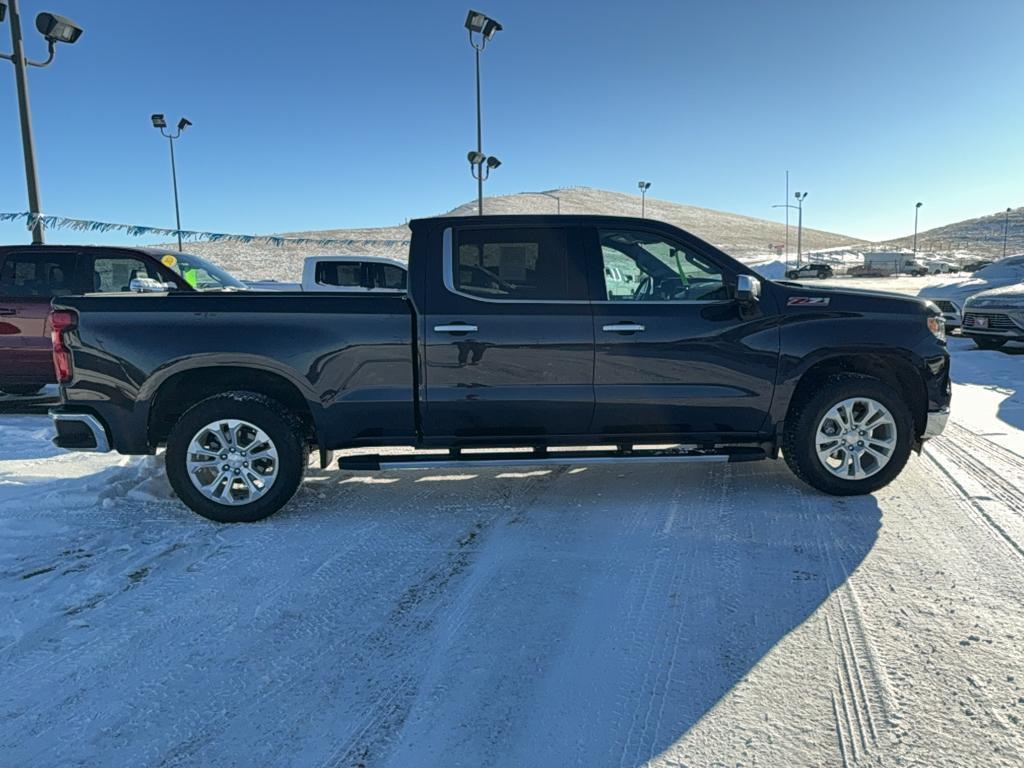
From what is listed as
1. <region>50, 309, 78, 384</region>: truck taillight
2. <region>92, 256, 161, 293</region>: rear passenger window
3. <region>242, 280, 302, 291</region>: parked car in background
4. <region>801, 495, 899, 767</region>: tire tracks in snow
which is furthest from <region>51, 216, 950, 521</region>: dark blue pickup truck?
<region>242, 280, 302, 291</region>: parked car in background

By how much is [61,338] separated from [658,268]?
12.4 feet

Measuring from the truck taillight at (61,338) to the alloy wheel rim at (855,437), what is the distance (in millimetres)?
4756

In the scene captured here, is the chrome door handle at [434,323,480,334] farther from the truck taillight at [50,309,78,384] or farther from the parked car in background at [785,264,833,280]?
the parked car in background at [785,264,833,280]

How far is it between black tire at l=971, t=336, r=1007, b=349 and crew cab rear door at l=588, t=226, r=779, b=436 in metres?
9.15

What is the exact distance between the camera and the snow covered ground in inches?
89.6

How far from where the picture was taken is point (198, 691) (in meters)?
2.54

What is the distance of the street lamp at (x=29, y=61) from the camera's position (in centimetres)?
949

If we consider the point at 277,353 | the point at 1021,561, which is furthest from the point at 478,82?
the point at 1021,561

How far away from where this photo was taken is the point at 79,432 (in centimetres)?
420

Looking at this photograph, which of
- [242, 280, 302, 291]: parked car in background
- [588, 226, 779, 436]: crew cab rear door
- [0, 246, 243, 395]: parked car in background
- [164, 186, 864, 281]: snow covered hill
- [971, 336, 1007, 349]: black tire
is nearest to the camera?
[588, 226, 779, 436]: crew cab rear door

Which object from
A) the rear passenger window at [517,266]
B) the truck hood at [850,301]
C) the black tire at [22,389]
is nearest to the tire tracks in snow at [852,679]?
the truck hood at [850,301]

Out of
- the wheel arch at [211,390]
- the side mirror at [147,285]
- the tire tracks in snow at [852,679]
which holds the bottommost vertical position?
the tire tracks in snow at [852,679]

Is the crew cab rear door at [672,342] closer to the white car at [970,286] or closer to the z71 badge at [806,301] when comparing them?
the z71 badge at [806,301]

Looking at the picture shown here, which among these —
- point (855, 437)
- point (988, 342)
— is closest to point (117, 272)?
point (855, 437)
